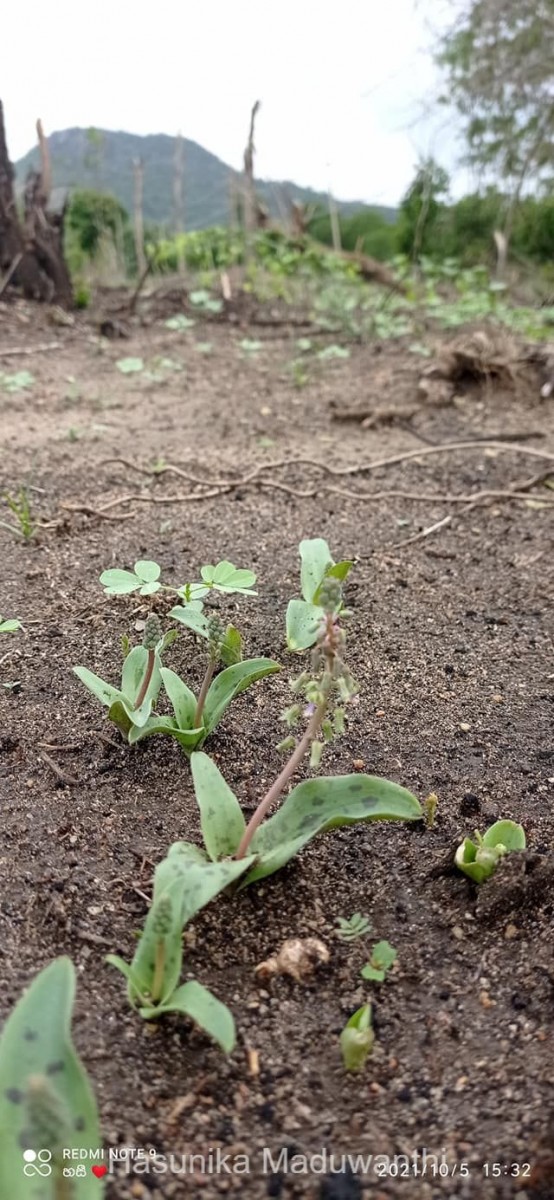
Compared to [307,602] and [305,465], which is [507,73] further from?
[307,602]

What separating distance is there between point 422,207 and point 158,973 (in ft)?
26.6

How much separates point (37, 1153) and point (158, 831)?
0.57m

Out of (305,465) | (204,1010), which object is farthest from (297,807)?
(305,465)

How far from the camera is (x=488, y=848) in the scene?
119 centimetres

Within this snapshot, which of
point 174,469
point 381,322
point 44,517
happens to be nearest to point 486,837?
point 44,517

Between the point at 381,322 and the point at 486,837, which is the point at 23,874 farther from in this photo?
the point at 381,322

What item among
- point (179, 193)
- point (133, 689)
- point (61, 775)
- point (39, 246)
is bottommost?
point (61, 775)

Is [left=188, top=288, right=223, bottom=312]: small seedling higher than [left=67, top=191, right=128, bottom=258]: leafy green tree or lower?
lower

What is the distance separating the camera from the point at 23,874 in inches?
46.4

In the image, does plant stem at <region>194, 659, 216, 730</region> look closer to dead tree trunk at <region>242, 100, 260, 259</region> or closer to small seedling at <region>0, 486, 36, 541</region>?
small seedling at <region>0, 486, 36, 541</region>

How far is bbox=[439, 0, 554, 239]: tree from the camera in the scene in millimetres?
6875

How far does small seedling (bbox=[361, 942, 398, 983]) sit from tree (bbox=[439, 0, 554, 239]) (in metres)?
7.85

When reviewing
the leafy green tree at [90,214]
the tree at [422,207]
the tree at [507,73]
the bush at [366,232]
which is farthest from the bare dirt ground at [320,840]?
the bush at [366,232]

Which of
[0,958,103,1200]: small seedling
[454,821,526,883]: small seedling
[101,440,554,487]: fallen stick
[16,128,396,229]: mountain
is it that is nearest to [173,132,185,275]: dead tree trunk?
[16,128,396,229]: mountain
